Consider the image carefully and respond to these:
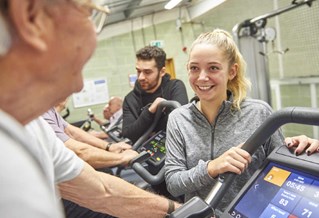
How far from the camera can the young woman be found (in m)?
1.57

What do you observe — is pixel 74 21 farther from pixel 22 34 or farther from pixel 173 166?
pixel 173 166

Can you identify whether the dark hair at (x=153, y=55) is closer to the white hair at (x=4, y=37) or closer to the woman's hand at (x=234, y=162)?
the woman's hand at (x=234, y=162)

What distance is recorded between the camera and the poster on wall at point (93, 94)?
26.2 ft

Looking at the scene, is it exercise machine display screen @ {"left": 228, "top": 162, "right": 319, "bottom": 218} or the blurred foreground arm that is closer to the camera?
exercise machine display screen @ {"left": 228, "top": 162, "right": 319, "bottom": 218}

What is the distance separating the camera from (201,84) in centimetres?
171

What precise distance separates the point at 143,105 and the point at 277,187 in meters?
2.01

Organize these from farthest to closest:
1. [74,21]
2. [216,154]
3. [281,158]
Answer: [216,154] → [281,158] → [74,21]

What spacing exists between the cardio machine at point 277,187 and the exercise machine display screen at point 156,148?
1.12 metres

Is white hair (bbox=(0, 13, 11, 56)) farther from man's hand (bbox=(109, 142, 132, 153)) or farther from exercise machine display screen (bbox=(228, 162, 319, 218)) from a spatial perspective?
man's hand (bbox=(109, 142, 132, 153))

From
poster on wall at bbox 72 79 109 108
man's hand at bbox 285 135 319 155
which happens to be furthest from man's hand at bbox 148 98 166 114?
poster on wall at bbox 72 79 109 108

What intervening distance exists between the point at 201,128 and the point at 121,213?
0.62m

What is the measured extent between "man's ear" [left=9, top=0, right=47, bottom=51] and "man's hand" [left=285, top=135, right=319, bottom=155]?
996 mm

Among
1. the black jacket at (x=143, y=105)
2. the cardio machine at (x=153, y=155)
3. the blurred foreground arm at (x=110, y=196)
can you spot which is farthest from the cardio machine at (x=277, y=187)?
the black jacket at (x=143, y=105)

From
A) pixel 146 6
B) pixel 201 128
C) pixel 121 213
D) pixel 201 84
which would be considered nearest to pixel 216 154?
pixel 201 128
